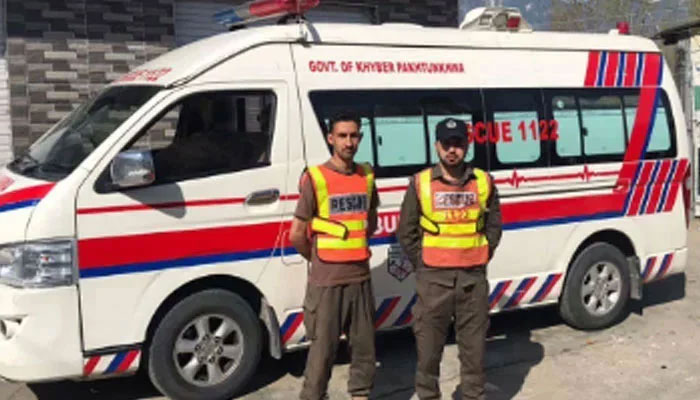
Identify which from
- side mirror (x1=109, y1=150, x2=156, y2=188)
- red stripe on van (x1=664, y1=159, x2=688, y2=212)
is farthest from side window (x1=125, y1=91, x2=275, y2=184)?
red stripe on van (x1=664, y1=159, x2=688, y2=212)

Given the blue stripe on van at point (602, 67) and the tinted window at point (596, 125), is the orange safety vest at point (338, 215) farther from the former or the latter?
the blue stripe on van at point (602, 67)

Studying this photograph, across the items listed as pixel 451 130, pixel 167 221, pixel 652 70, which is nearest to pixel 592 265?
pixel 652 70

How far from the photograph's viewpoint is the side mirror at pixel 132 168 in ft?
14.2

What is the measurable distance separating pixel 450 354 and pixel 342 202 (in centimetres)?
211

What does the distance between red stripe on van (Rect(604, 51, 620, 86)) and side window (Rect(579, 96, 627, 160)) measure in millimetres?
136

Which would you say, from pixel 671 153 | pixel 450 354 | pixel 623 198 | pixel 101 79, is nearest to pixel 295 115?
pixel 450 354

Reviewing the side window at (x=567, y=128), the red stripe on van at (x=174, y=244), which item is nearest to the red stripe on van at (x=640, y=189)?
the side window at (x=567, y=128)

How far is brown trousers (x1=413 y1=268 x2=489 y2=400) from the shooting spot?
4.41 m

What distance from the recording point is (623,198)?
6375 mm

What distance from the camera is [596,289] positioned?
645 cm

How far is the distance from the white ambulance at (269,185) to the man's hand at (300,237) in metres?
0.53

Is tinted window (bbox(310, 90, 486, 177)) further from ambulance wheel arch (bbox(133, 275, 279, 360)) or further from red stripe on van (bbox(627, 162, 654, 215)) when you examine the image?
red stripe on van (bbox(627, 162, 654, 215))

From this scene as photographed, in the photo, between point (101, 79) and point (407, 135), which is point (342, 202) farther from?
point (101, 79)

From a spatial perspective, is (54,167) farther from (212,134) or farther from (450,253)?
(450,253)
